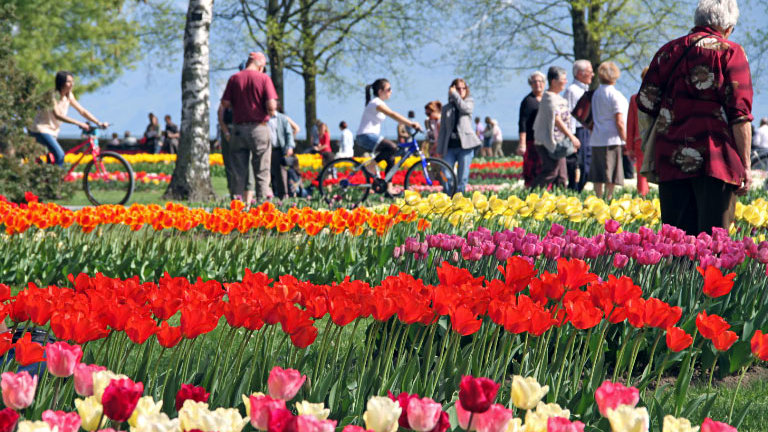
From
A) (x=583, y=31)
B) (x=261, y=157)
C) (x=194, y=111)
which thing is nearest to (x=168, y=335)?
(x=261, y=157)

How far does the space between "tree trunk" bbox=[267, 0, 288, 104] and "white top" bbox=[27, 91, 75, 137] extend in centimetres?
1212

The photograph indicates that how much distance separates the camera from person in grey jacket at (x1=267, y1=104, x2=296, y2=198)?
10.7 metres

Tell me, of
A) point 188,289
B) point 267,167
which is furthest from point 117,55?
point 188,289

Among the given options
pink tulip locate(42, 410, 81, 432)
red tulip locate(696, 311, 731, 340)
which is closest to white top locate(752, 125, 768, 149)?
red tulip locate(696, 311, 731, 340)

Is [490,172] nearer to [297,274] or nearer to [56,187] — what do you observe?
[56,187]

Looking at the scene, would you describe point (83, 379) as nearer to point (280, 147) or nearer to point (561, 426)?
point (561, 426)

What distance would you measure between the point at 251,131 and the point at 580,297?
7.03 meters

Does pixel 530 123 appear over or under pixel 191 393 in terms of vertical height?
over

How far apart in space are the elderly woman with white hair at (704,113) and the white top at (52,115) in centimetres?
785

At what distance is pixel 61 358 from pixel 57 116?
9841 millimetres

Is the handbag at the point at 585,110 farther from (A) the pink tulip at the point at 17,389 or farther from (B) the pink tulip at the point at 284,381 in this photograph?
(A) the pink tulip at the point at 17,389

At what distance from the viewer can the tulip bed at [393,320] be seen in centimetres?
159

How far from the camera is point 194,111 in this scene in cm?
1173

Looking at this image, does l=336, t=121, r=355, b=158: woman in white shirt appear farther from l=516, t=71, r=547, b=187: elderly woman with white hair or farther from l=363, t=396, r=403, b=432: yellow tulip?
l=363, t=396, r=403, b=432: yellow tulip
